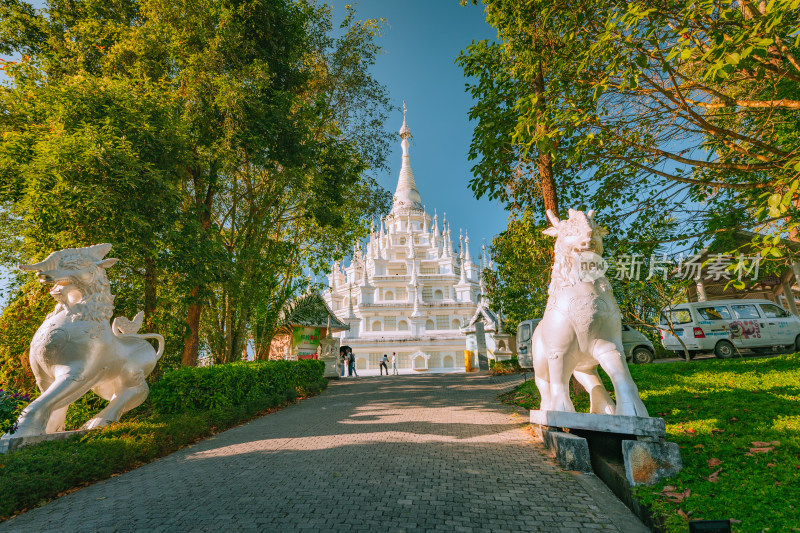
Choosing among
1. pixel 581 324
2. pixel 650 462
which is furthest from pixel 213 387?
pixel 650 462

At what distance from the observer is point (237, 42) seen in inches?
366

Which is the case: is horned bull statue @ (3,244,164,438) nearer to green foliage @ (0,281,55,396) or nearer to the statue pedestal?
green foliage @ (0,281,55,396)

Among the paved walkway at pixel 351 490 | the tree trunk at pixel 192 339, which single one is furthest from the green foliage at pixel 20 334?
the paved walkway at pixel 351 490

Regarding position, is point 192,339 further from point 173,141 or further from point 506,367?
point 506,367

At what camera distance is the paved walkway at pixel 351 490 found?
301 centimetres

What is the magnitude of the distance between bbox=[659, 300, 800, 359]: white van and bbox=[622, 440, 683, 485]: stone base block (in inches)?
392

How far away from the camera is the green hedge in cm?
698

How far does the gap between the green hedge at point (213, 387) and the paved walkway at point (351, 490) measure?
1437 mm

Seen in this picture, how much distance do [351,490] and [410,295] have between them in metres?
30.8

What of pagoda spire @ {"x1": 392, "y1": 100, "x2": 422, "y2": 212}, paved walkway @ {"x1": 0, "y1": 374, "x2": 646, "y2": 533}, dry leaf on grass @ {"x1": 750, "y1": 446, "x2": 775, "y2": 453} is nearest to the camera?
paved walkway @ {"x1": 0, "y1": 374, "x2": 646, "y2": 533}

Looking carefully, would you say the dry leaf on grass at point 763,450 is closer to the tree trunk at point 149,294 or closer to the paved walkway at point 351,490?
the paved walkway at point 351,490

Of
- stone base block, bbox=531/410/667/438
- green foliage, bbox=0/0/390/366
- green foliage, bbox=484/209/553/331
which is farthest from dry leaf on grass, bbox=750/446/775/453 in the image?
green foliage, bbox=0/0/390/366

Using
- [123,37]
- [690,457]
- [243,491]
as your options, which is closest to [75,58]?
[123,37]

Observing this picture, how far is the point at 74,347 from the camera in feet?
16.1
